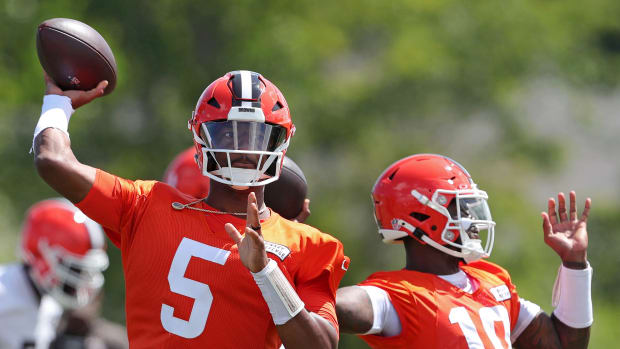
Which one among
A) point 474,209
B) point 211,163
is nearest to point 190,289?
point 211,163

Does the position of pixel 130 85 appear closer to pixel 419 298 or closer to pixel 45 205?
pixel 45 205

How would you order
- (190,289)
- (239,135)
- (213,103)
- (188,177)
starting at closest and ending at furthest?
(190,289) → (239,135) → (213,103) → (188,177)

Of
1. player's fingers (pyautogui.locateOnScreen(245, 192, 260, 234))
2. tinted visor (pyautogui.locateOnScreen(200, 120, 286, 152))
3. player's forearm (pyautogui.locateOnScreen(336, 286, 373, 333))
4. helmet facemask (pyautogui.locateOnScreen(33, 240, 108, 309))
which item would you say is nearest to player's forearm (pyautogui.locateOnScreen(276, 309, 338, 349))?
player's fingers (pyautogui.locateOnScreen(245, 192, 260, 234))

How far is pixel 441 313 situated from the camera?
4270 millimetres

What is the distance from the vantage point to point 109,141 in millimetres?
14750

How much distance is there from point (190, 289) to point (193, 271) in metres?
0.07

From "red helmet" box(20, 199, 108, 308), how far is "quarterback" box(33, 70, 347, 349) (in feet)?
9.06

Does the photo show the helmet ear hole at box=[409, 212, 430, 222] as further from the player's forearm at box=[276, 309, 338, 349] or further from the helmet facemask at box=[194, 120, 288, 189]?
the player's forearm at box=[276, 309, 338, 349]

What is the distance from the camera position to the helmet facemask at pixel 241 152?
3.63m

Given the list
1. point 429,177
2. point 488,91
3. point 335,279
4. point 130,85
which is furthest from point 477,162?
point 335,279

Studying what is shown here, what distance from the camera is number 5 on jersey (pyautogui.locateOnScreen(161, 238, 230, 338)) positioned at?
353 cm

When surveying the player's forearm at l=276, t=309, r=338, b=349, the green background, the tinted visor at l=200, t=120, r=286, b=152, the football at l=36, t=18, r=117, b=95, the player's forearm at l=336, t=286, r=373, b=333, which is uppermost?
the football at l=36, t=18, r=117, b=95

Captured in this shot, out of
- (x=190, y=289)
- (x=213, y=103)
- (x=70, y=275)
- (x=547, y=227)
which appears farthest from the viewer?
(x=70, y=275)

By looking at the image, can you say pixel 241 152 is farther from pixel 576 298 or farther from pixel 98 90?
pixel 576 298
